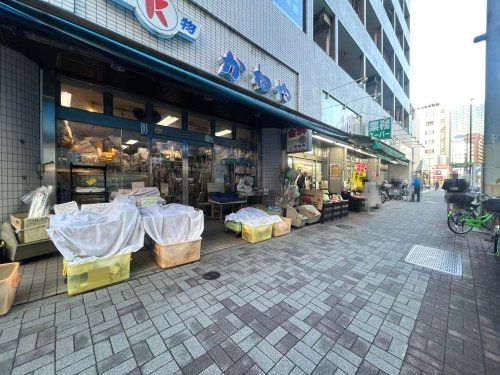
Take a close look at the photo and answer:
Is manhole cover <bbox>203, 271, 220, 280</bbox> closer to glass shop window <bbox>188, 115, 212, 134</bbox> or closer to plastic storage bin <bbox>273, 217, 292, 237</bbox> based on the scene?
plastic storage bin <bbox>273, 217, 292, 237</bbox>

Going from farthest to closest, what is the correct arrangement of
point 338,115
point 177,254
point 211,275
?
point 338,115 < point 177,254 < point 211,275

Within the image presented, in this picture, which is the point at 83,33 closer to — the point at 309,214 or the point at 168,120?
the point at 168,120

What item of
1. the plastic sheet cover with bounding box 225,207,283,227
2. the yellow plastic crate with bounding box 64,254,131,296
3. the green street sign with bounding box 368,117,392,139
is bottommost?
the yellow plastic crate with bounding box 64,254,131,296

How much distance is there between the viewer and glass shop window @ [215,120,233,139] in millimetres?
8930

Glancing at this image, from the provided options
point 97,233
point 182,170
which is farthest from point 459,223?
point 97,233

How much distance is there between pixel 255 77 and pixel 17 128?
6209 millimetres

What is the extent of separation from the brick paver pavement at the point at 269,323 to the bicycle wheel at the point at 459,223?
12.0 ft

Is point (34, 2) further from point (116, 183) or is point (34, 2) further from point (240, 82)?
point (240, 82)

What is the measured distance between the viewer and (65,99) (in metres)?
5.59

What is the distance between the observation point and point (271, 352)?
2.35 m

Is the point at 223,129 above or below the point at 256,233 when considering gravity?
above

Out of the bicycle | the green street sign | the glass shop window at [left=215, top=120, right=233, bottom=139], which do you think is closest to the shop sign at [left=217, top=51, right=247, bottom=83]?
the glass shop window at [left=215, top=120, right=233, bottom=139]

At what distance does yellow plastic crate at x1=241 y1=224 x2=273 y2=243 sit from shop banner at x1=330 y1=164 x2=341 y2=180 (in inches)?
360

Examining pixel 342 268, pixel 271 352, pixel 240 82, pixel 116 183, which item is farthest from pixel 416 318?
pixel 116 183
